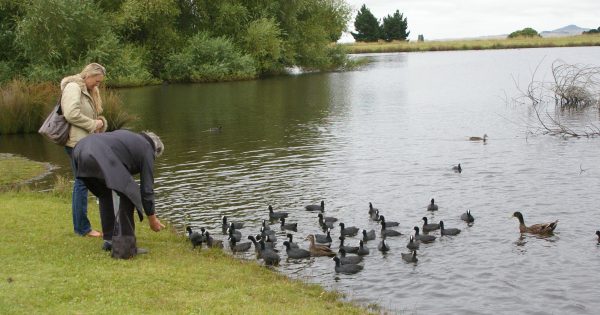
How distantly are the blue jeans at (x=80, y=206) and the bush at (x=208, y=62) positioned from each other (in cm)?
5481

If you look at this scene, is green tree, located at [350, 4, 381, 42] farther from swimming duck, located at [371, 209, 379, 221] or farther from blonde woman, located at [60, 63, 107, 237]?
blonde woman, located at [60, 63, 107, 237]

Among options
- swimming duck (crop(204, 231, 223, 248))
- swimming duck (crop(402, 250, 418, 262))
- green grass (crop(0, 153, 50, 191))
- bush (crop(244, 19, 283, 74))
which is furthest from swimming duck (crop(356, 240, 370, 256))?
bush (crop(244, 19, 283, 74))

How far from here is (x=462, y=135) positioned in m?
33.1

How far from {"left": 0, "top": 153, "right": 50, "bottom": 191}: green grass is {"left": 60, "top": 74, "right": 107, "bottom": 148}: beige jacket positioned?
8.33 m

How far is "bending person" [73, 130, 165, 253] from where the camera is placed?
10.9 m

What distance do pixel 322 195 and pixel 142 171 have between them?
10643 mm

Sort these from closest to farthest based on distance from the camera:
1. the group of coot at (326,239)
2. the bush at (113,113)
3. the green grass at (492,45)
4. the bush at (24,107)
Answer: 1. the group of coot at (326,239)
2. the bush at (113,113)
3. the bush at (24,107)
4. the green grass at (492,45)

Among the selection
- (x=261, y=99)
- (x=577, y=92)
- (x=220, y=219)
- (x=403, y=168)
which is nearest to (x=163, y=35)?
(x=261, y=99)

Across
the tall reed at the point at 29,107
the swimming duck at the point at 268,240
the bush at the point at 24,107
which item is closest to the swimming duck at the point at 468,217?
the swimming duck at the point at 268,240

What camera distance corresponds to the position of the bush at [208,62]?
67750mm

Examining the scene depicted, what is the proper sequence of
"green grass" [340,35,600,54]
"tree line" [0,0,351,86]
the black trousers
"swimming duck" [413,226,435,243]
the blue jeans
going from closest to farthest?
the black trousers
the blue jeans
"swimming duck" [413,226,435,243]
"tree line" [0,0,351,86]
"green grass" [340,35,600,54]

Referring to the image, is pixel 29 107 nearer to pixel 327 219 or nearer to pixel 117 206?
Answer: pixel 327 219

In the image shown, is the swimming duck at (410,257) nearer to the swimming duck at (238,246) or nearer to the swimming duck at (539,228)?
the swimming duck at (539,228)

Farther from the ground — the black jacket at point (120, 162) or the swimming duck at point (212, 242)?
the black jacket at point (120, 162)
